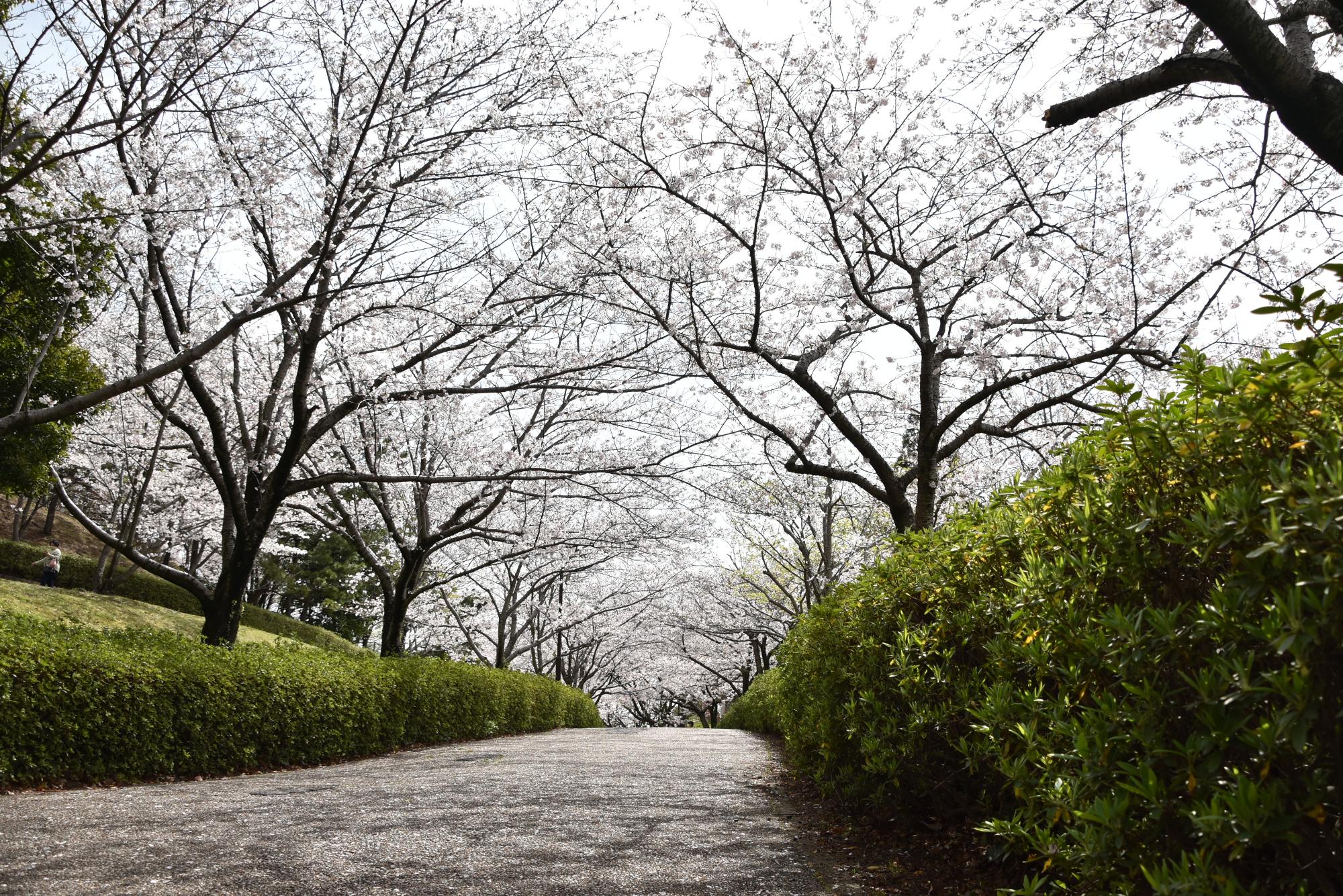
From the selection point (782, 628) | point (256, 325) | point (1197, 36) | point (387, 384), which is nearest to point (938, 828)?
point (1197, 36)

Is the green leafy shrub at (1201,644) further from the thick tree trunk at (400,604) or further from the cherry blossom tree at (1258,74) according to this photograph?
the thick tree trunk at (400,604)

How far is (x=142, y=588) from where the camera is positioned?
68.8 ft

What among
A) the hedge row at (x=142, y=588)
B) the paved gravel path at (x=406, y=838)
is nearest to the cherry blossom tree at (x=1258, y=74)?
the paved gravel path at (x=406, y=838)

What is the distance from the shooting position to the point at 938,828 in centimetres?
366

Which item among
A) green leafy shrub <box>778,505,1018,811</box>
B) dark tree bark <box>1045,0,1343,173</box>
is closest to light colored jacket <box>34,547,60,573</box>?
green leafy shrub <box>778,505,1018,811</box>

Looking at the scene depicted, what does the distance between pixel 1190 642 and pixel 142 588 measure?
25122 mm

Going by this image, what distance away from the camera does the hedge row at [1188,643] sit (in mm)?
1366

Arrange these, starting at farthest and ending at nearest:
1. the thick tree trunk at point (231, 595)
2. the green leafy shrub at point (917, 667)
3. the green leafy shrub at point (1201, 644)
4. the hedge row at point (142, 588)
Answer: the hedge row at point (142, 588) < the thick tree trunk at point (231, 595) < the green leafy shrub at point (917, 667) < the green leafy shrub at point (1201, 644)

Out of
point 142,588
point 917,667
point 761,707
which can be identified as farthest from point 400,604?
point 142,588

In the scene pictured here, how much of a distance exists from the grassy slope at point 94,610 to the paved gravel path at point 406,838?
806 centimetres

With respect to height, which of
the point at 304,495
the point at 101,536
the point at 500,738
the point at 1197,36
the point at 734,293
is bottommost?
the point at 500,738

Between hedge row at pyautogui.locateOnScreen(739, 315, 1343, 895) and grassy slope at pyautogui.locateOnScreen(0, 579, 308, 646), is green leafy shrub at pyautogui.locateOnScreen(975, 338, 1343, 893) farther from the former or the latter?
grassy slope at pyautogui.locateOnScreen(0, 579, 308, 646)

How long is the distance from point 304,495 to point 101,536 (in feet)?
13.9

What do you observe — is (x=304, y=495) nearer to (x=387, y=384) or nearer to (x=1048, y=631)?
(x=387, y=384)
